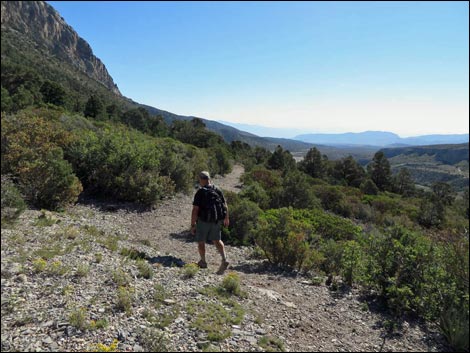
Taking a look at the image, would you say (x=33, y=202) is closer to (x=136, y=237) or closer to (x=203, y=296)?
(x=136, y=237)

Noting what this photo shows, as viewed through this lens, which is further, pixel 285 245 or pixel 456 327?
pixel 285 245

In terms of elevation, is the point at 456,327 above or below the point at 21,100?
below

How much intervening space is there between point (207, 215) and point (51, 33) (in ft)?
494

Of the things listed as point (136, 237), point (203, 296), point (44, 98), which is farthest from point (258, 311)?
point (44, 98)

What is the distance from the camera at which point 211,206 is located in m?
6.33

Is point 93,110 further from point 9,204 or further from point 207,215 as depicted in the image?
point 207,215

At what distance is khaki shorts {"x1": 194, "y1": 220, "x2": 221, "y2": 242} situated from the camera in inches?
254

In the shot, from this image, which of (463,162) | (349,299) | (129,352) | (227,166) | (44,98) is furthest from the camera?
Result: (463,162)

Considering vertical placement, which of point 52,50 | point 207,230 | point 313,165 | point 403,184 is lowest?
point 403,184

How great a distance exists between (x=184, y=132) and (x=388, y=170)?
1295 inches

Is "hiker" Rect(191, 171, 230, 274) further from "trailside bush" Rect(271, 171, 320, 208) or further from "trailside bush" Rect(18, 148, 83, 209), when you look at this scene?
"trailside bush" Rect(271, 171, 320, 208)

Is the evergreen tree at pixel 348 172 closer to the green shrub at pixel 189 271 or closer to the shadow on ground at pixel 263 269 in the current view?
the shadow on ground at pixel 263 269

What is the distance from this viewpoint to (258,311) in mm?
4703

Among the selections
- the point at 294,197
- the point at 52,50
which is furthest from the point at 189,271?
the point at 52,50
